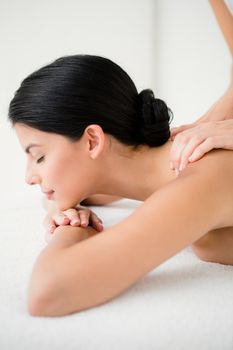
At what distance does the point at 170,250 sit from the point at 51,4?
5.43ft

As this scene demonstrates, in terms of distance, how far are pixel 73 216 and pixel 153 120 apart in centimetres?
35

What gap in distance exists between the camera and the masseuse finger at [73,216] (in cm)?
102

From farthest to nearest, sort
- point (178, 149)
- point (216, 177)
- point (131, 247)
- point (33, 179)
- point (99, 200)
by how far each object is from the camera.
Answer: point (99, 200)
point (33, 179)
point (178, 149)
point (216, 177)
point (131, 247)

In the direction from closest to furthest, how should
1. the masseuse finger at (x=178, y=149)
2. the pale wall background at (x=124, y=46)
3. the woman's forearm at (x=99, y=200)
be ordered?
1. the masseuse finger at (x=178, y=149)
2. the woman's forearm at (x=99, y=200)
3. the pale wall background at (x=124, y=46)

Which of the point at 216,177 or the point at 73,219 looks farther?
the point at 73,219

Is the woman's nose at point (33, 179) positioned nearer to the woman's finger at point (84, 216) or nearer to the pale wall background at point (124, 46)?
the woman's finger at point (84, 216)

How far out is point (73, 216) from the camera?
1.05 metres

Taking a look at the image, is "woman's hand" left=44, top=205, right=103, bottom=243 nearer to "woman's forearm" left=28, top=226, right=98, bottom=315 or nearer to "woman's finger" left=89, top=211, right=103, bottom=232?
"woman's finger" left=89, top=211, right=103, bottom=232

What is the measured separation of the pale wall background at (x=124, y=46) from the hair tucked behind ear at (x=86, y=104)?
3.08 feet

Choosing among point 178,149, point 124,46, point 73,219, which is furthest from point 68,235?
point 124,46

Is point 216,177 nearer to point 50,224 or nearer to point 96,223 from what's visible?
point 96,223

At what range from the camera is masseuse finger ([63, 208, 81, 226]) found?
1019 millimetres

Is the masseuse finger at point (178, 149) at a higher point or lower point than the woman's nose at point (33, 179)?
higher

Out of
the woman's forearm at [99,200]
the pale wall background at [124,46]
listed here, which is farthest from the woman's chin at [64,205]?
the pale wall background at [124,46]
